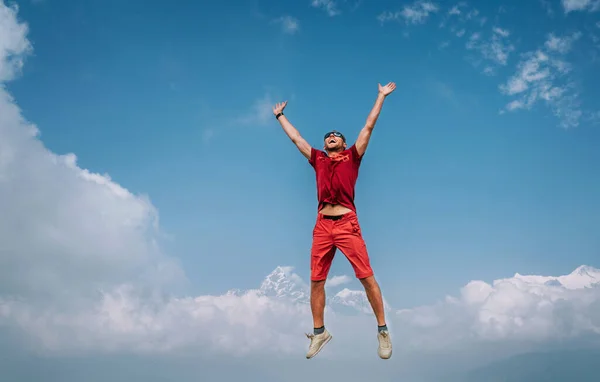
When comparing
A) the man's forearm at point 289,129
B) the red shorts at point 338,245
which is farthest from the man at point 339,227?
the man's forearm at point 289,129

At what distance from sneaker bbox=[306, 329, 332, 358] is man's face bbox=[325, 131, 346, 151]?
393 centimetres

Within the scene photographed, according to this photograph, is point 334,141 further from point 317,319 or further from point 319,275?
point 317,319

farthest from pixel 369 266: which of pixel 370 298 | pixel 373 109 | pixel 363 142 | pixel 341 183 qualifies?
pixel 373 109

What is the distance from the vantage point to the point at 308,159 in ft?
38.1

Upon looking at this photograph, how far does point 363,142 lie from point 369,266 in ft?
8.42

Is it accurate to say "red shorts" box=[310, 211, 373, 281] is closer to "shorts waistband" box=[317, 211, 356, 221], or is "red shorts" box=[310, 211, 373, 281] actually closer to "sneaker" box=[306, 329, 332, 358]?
"shorts waistband" box=[317, 211, 356, 221]

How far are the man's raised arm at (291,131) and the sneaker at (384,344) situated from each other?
4057 mm

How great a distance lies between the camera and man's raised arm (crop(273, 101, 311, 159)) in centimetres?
1173

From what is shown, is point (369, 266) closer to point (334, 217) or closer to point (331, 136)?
point (334, 217)

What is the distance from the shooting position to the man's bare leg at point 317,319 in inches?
434

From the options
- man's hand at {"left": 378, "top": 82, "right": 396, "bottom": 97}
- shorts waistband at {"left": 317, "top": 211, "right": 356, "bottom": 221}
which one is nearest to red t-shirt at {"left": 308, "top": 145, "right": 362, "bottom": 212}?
shorts waistband at {"left": 317, "top": 211, "right": 356, "bottom": 221}

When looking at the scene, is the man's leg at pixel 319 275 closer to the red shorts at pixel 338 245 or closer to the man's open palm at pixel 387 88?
the red shorts at pixel 338 245

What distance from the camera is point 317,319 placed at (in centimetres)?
1123

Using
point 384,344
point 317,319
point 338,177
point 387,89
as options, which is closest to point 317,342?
point 317,319
